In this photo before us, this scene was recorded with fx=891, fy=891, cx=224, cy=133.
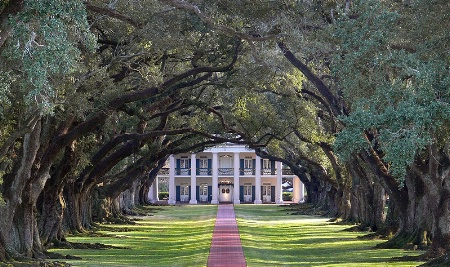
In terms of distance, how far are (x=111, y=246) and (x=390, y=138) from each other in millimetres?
19933

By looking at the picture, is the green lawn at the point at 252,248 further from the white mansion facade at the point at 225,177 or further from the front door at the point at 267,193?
the front door at the point at 267,193

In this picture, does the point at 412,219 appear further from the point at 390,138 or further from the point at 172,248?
the point at 390,138

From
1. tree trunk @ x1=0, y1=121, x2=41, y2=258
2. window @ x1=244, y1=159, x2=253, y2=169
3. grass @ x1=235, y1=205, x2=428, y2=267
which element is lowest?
grass @ x1=235, y1=205, x2=428, y2=267

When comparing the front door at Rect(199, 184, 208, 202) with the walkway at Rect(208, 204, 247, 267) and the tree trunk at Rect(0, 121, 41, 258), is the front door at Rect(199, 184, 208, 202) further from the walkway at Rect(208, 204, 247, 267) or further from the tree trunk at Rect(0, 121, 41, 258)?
the tree trunk at Rect(0, 121, 41, 258)

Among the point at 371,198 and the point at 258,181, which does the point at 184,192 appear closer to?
the point at 258,181

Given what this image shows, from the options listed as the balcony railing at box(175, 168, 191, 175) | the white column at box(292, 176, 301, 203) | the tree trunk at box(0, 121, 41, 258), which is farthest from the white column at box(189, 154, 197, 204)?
the tree trunk at box(0, 121, 41, 258)

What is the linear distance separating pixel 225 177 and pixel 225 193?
1.80 meters

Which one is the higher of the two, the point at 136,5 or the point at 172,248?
the point at 136,5

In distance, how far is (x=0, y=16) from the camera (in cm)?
1513

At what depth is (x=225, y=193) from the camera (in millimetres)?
99625

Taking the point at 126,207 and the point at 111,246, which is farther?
the point at 126,207

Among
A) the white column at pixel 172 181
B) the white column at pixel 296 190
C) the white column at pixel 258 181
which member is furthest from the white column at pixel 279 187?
the white column at pixel 172 181

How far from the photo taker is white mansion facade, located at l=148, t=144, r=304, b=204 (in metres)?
98.6

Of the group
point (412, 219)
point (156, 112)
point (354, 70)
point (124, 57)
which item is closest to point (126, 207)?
point (156, 112)
